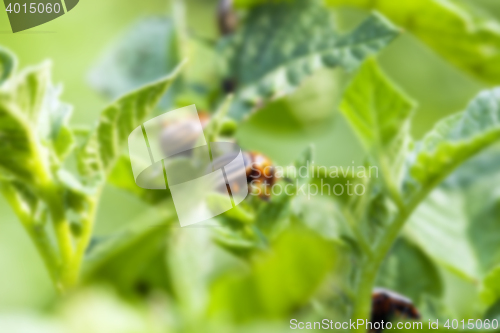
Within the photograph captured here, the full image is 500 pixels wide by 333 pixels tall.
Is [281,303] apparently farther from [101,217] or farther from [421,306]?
[101,217]

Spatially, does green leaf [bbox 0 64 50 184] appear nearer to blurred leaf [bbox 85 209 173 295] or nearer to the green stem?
blurred leaf [bbox 85 209 173 295]

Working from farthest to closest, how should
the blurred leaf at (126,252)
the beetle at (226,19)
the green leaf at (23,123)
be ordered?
the beetle at (226,19) < the blurred leaf at (126,252) < the green leaf at (23,123)

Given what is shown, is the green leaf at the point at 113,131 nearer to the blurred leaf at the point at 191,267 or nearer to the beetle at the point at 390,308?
the blurred leaf at the point at 191,267

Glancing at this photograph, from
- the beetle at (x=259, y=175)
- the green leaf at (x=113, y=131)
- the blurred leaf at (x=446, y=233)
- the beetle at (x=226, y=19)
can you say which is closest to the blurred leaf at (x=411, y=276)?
the blurred leaf at (x=446, y=233)

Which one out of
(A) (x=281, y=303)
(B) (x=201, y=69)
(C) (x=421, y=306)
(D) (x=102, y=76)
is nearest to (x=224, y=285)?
(A) (x=281, y=303)

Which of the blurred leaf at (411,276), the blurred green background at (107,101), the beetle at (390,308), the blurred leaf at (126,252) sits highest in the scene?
the blurred leaf at (126,252)

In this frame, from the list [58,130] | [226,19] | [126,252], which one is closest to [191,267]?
[126,252]

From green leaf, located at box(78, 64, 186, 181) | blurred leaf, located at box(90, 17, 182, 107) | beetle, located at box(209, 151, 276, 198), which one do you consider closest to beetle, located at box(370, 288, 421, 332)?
beetle, located at box(209, 151, 276, 198)
